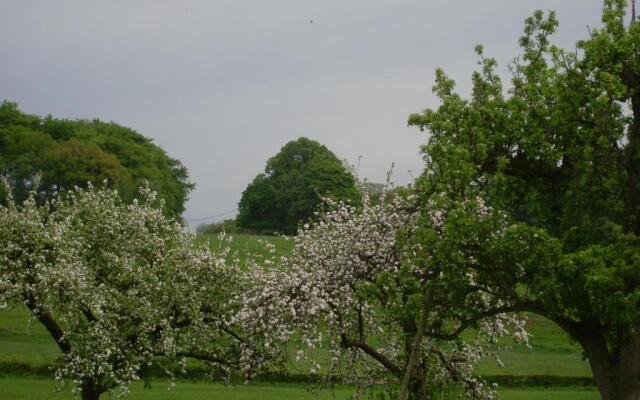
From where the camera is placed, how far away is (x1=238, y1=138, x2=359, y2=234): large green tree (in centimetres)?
10106

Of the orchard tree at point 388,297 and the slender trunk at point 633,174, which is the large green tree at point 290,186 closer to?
the orchard tree at point 388,297

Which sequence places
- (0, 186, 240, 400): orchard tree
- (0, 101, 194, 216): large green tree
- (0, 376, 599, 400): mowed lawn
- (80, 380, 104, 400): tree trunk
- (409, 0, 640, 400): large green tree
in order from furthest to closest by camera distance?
(0, 101, 194, 216): large green tree < (0, 376, 599, 400): mowed lawn < (80, 380, 104, 400): tree trunk < (0, 186, 240, 400): orchard tree < (409, 0, 640, 400): large green tree

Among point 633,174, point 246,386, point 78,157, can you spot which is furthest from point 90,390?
point 78,157

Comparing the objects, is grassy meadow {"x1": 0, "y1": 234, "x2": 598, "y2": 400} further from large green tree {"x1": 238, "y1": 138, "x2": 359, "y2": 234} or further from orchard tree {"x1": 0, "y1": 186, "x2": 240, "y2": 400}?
large green tree {"x1": 238, "y1": 138, "x2": 359, "y2": 234}

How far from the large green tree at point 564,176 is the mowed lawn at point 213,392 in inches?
610

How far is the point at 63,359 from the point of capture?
22.3 m

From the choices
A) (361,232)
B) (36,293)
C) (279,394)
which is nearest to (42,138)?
(279,394)

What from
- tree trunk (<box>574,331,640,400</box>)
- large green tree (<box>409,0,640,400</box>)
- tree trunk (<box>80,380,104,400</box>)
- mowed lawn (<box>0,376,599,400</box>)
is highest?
large green tree (<box>409,0,640,400</box>)

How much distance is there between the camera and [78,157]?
279ft

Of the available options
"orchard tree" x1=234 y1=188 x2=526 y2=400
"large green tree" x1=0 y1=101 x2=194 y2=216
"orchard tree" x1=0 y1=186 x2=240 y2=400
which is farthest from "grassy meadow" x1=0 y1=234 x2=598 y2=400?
"large green tree" x1=0 y1=101 x2=194 y2=216

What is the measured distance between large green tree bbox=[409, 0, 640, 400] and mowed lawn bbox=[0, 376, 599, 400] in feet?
50.9

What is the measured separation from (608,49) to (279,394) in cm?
2312

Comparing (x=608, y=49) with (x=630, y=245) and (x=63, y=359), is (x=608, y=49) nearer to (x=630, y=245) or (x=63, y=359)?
(x=630, y=245)

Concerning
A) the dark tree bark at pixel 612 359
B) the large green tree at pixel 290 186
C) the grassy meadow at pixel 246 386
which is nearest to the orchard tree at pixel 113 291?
the grassy meadow at pixel 246 386
